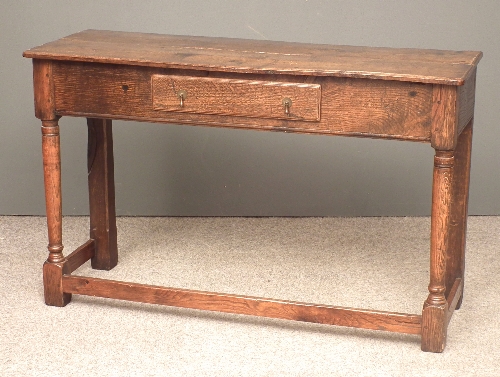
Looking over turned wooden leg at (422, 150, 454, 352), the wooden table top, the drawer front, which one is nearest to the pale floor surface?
turned wooden leg at (422, 150, 454, 352)

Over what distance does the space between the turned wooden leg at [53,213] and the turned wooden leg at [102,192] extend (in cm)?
33

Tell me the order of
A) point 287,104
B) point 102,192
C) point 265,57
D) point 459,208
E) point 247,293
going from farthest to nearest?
point 102,192 < point 247,293 < point 459,208 < point 265,57 < point 287,104

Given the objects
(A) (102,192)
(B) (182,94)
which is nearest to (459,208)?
(B) (182,94)

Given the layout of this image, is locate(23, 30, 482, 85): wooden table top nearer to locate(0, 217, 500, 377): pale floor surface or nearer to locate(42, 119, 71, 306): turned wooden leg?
locate(42, 119, 71, 306): turned wooden leg

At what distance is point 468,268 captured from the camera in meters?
4.16

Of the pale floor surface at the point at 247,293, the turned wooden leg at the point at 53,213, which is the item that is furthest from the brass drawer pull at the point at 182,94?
the pale floor surface at the point at 247,293

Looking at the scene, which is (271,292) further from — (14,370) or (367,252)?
(14,370)

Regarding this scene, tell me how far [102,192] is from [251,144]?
1001mm

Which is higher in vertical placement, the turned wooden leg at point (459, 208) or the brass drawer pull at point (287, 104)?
the brass drawer pull at point (287, 104)

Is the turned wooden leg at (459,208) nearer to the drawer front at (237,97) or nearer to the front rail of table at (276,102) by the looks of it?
the front rail of table at (276,102)

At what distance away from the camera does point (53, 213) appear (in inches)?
146

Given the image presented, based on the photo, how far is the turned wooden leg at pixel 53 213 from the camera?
3598 mm

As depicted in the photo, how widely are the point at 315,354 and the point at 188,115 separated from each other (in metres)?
0.97

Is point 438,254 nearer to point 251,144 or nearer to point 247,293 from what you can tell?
point 247,293
